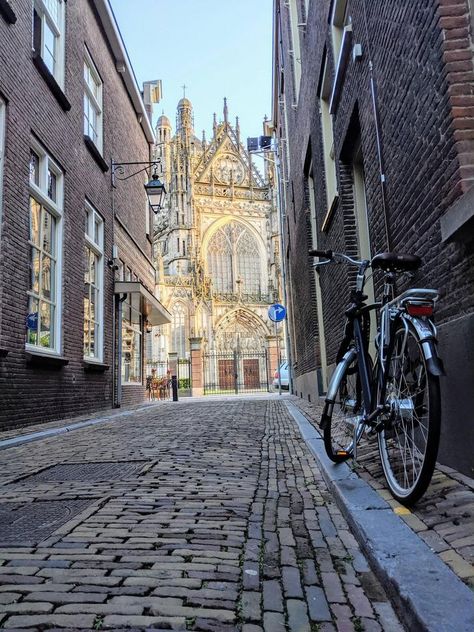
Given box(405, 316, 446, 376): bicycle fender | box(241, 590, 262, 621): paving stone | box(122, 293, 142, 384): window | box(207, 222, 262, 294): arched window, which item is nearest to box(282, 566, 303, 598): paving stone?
box(241, 590, 262, 621): paving stone

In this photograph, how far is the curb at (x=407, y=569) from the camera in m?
1.50

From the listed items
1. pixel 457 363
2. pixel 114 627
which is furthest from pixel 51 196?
pixel 114 627

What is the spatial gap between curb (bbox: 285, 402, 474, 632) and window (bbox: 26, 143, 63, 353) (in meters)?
6.47

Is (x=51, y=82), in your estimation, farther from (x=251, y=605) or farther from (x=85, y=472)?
(x=251, y=605)

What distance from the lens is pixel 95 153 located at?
11.5 metres

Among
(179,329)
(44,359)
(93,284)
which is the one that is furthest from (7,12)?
(179,329)

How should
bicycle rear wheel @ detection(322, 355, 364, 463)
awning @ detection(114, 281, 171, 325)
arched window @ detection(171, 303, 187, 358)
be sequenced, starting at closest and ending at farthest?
bicycle rear wheel @ detection(322, 355, 364, 463) < awning @ detection(114, 281, 171, 325) < arched window @ detection(171, 303, 187, 358)

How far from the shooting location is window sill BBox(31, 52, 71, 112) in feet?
27.2

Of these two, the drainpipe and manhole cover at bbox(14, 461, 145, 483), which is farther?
the drainpipe

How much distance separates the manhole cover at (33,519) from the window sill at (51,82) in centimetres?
740

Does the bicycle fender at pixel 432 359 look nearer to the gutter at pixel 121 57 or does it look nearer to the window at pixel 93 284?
the window at pixel 93 284

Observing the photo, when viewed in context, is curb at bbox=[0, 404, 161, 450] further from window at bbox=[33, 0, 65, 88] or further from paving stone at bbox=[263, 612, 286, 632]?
window at bbox=[33, 0, 65, 88]

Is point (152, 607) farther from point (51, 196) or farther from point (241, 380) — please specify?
point (241, 380)

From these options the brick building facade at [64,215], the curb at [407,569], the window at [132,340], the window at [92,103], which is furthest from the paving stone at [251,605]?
the window at [132,340]
